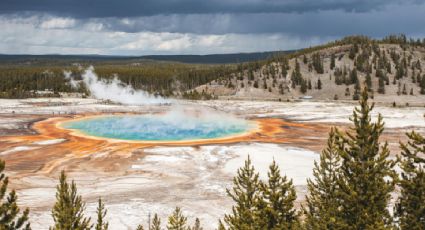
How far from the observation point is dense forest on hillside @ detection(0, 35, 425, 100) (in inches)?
4220

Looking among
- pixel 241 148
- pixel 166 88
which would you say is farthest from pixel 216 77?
pixel 241 148

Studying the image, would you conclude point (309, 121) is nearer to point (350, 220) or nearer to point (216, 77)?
point (350, 220)

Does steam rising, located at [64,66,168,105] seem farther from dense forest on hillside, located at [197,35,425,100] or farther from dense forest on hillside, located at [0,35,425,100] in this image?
dense forest on hillside, located at [197,35,425,100]

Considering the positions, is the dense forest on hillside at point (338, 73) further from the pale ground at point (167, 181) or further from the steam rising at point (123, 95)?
the pale ground at point (167, 181)

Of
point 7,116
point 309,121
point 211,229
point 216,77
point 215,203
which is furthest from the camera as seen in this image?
point 216,77

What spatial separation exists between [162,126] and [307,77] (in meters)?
70.8

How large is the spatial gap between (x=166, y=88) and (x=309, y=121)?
82163 millimetres

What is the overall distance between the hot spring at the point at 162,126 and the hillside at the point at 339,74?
1801 inches

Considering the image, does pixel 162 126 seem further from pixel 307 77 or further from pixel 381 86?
pixel 307 77

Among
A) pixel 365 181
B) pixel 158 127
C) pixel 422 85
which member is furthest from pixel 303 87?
pixel 365 181

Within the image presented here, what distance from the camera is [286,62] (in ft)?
413

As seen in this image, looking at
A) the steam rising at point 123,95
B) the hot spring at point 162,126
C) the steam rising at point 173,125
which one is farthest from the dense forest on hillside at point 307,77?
the hot spring at point 162,126

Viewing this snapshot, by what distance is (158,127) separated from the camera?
2094 inches

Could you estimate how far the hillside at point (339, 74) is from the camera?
105m
